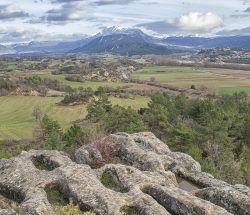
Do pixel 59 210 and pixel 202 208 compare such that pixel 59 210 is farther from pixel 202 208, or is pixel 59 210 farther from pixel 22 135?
pixel 22 135

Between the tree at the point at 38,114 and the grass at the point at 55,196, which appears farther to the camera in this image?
the tree at the point at 38,114

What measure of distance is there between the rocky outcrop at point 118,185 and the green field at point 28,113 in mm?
95895

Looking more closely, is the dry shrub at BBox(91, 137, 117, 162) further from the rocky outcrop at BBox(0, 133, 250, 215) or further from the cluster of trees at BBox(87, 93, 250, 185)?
the cluster of trees at BBox(87, 93, 250, 185)

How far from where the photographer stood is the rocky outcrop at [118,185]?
30.0m

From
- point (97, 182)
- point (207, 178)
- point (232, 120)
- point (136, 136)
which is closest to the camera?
point (97, 182)

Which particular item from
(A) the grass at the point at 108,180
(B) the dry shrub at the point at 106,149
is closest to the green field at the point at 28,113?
Answer: (B) the dry shrub at the point at 106,149

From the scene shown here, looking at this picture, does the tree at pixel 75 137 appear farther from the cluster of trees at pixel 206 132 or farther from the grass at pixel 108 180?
the grass at pixel 108 180

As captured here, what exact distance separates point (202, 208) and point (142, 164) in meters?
12.1

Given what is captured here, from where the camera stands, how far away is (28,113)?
174 m

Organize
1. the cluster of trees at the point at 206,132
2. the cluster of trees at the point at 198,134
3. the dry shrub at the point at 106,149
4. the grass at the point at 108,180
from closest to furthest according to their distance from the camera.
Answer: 1. the grass at the point at 108,180
2. the dry shrub at the point at 106,149
3. the cluster of trees at the point at 206,132
4. the cluster of trees at the point at 198,134

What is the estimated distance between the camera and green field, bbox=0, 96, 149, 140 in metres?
142

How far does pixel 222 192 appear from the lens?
3384 centimetres

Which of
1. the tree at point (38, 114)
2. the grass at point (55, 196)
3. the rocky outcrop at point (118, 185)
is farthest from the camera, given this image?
the tree at point (38, 114)

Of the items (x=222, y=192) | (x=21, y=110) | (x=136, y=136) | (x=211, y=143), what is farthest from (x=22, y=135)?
(x=222, y=192)
